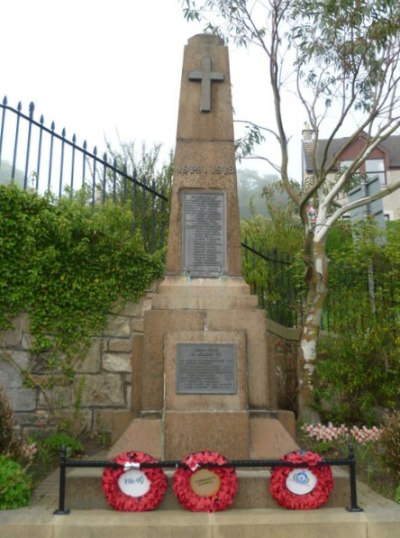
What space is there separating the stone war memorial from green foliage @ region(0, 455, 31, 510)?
0.88m

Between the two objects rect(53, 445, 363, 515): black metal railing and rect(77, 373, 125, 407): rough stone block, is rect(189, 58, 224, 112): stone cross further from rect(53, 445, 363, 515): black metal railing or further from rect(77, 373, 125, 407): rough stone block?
rect(53, 445, 363, 515): black metal railing

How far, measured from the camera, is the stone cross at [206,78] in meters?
6.32

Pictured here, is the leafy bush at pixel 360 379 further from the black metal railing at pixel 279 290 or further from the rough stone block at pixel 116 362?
the rough stone block at pixel 116 362

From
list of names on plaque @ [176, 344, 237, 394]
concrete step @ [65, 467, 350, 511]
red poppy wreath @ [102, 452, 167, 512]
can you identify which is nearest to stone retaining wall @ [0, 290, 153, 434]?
list of names on plaque @ [176, 344, 237, 394]

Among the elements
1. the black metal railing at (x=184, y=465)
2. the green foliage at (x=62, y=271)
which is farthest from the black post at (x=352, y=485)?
the green foliage at (x=62, y=271)

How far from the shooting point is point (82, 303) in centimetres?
718

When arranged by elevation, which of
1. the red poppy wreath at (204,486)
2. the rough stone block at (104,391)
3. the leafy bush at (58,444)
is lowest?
the leafy bush at (58,444)

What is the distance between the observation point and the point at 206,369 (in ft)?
16.8

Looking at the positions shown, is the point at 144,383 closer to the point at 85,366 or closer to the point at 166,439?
the point at 166,439

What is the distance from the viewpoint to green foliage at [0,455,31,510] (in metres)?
4.12

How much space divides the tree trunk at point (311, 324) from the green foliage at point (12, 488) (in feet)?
15.0

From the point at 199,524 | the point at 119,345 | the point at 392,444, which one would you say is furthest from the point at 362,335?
the point at 199,524

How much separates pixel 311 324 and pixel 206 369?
3.26m

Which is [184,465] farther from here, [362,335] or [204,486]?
[362,335]
